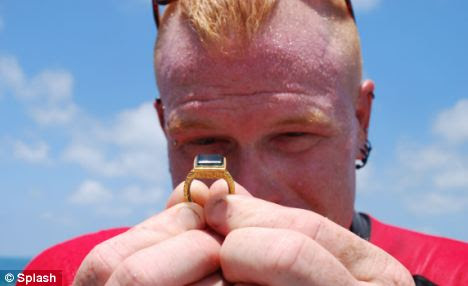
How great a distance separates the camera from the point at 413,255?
9.36 ft

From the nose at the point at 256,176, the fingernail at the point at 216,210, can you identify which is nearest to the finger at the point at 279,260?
the fingernail at the point at 216,210

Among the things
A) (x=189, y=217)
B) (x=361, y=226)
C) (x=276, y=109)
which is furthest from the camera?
(x=361, y=226)

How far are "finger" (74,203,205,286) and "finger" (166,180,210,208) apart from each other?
87 mm

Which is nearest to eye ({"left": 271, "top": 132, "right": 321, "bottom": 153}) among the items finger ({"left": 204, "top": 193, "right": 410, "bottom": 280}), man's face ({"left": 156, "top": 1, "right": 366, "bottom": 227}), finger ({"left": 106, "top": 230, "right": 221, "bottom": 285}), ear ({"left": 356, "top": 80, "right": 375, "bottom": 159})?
man's face ({"left": 156, "top": 1, "right": 366, "bottom": 227})

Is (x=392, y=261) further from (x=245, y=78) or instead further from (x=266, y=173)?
(x=245, y=78)

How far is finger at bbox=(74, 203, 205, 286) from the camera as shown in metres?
1.14

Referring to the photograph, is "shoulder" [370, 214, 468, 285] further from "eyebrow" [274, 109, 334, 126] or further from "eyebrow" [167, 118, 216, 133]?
"eyebrow" [167, 118, 216, 133]

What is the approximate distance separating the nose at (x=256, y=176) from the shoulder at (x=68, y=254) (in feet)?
5.43


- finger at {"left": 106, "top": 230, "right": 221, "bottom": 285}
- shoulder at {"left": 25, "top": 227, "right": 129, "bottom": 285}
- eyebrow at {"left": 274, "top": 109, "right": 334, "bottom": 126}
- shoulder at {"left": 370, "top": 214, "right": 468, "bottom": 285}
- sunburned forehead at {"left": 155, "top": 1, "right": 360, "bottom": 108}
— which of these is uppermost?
sunburned forehead at {"left": 155, "top": 1, "right": 360, "bottom": 108}

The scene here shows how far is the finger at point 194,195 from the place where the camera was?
4.30ft

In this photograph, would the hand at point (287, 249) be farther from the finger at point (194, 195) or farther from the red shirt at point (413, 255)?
the red shirt at point (413, 255)

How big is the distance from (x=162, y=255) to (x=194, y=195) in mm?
282

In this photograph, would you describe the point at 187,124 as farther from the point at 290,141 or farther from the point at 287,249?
the point at 287,249

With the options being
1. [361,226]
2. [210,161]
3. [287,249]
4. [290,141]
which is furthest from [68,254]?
[287,249]
